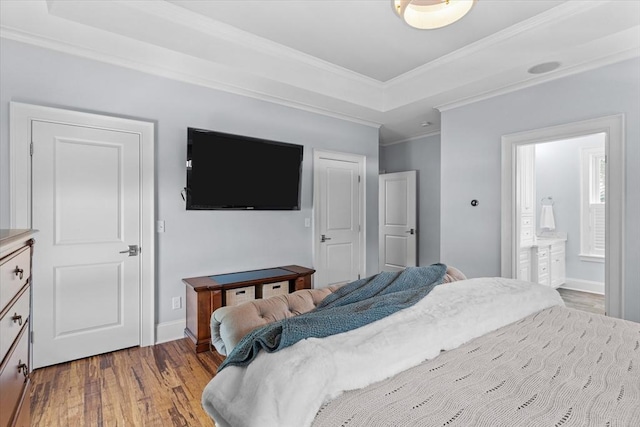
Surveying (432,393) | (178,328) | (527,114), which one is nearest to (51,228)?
(178,328)

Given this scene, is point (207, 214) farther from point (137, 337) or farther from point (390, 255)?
point (390, 255)

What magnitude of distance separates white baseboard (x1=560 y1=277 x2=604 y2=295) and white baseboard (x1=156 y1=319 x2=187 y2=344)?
5.51 metres

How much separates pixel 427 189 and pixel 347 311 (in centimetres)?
A: 465

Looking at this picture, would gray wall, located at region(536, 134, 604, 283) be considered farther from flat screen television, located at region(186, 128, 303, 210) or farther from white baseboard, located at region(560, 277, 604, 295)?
flat screen television, located at region(186, 128, 303, 210)

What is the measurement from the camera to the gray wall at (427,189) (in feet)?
17.8

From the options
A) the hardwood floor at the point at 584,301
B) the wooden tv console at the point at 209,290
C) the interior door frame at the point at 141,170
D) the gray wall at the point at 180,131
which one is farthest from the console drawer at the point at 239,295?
the hardwood floor at the point at 584,301

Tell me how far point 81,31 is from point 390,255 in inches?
206

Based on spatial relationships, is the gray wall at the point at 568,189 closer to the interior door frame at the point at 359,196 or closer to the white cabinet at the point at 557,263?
the white cabinet at the point at 557,263

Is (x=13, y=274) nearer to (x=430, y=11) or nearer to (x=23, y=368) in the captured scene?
(x=23, y=368)

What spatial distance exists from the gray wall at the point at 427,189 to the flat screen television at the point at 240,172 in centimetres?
263

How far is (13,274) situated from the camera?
47.7 inches

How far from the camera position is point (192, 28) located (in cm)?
277

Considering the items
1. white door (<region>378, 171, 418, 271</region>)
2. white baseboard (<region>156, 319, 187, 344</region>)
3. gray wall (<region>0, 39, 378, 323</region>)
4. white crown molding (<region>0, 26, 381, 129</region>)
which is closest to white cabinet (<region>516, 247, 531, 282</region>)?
white door (<region>378, 171, 418, 271</region>)

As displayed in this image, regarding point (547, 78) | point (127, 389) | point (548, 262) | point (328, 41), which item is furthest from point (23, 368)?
point (548, 262)
